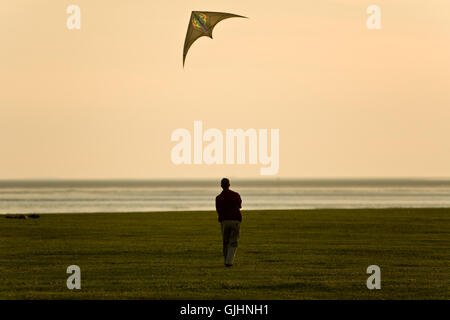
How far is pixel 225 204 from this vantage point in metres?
21.2

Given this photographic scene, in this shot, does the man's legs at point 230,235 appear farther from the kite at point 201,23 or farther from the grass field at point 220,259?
the kite at point 201,23

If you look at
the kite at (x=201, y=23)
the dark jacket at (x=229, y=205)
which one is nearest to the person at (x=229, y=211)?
the dark jacket at (x=229, y=205)

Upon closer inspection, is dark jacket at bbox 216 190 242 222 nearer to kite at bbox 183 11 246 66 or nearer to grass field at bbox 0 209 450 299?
grass field at bbox 0 209 450 299

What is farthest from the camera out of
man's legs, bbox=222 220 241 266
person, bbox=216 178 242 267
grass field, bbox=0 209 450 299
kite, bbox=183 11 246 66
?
kite, bbox=183 11 246 66

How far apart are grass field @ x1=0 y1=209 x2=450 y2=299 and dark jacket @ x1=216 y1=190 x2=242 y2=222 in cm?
129

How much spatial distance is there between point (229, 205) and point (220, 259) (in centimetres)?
327

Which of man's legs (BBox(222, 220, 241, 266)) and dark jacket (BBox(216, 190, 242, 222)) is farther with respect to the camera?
man's legs (BBox(222, 220, 241, 266))

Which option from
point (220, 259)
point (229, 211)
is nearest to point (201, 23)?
point (220, 259)

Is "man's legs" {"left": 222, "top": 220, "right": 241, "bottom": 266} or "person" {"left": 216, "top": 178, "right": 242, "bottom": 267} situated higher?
"person" {"left": 216, "top": 178, "right": 242, "bottom": 267}

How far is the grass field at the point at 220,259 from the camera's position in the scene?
60.0ft

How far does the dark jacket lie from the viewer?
2116cm

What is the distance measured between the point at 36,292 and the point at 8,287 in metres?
1.03

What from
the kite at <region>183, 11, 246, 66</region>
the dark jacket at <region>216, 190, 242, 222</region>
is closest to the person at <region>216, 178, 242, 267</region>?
the dark jacket at <region>216, 190, 242, 222</region>

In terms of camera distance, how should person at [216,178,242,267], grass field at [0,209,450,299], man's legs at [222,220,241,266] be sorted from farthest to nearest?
man's legs at [222,220,241,266]
person at [216,178,242,267]
grass field at [0,209,450,299]
